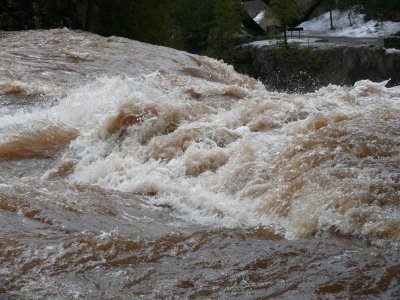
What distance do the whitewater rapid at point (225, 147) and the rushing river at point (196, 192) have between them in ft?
0.06

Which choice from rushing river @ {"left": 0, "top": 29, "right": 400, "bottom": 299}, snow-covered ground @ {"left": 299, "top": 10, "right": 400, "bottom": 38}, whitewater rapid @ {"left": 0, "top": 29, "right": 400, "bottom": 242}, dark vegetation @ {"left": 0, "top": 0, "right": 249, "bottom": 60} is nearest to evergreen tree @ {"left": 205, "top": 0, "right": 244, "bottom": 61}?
dark vegetation @ {"left": 0, "top": 0, "right": 249, "bottom": 60}

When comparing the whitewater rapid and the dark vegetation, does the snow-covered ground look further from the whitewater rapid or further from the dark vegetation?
the whitewater rapid

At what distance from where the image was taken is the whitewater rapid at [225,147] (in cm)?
495

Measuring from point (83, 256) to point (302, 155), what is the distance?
8.94ft

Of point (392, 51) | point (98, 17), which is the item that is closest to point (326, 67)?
point (392, 51)

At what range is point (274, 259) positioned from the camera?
12.9 feet

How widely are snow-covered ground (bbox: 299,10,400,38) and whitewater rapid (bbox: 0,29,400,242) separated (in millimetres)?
22160

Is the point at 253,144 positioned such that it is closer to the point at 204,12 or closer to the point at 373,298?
the point at 373,298

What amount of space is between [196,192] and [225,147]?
3.92 ft

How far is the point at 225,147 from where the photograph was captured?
268 inches

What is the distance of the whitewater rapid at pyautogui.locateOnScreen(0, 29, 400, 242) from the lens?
16.2 feet

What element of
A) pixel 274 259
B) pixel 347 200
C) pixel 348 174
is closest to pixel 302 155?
pixel 348 174

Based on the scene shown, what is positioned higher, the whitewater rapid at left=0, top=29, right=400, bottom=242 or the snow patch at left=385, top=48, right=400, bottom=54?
the whitewater rapid at left=0, top=29, right=400, bottom=242

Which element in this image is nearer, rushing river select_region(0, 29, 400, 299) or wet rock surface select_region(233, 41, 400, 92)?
rushing river select_region(0, 29, 400, 299)
